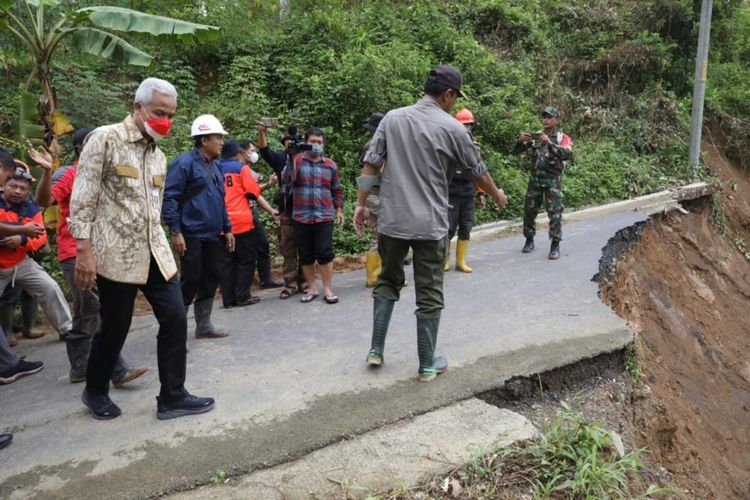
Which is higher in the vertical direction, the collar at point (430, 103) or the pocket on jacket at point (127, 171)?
the collar at point (430, 103)

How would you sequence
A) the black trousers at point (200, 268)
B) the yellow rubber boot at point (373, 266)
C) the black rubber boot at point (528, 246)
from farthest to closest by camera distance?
the black rubber boot at point (528, 246) < the yellow rubber boot at point (373, 266) < the black trousers at point (200, 268)

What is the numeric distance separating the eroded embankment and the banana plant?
5692 mm

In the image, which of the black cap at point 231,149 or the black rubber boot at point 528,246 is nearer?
the black cap at point 231,149

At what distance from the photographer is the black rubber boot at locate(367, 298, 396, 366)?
4.09 m

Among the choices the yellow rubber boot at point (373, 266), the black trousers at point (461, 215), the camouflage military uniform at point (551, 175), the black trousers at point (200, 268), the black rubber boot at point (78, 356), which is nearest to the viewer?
the black rubber boot at point (78, 356)

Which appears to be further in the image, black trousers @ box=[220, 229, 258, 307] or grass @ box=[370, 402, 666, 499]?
black trousers @ box=[220, 229, 258, 307]

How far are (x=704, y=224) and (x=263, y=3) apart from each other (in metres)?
11.3

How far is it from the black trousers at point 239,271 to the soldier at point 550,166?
3.73 metres

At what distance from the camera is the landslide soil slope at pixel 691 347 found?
473 cm

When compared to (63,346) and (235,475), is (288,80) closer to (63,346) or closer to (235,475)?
(63,346)

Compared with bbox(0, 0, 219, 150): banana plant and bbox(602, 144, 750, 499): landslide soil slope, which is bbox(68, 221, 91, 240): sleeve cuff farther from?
bbox(602, 144, 750, 499): landslide soil slope

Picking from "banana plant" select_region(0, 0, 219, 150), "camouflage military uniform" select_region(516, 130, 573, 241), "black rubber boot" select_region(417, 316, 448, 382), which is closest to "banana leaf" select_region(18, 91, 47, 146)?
"banana plant" select_region(0, 0, 219, 150)

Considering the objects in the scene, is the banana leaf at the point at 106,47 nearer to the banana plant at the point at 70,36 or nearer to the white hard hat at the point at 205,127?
the banana plant at the point at 70,36

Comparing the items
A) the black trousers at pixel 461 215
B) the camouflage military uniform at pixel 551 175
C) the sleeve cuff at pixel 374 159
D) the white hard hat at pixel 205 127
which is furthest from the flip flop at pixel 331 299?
the camouflage military uniform at pixel 551 175
